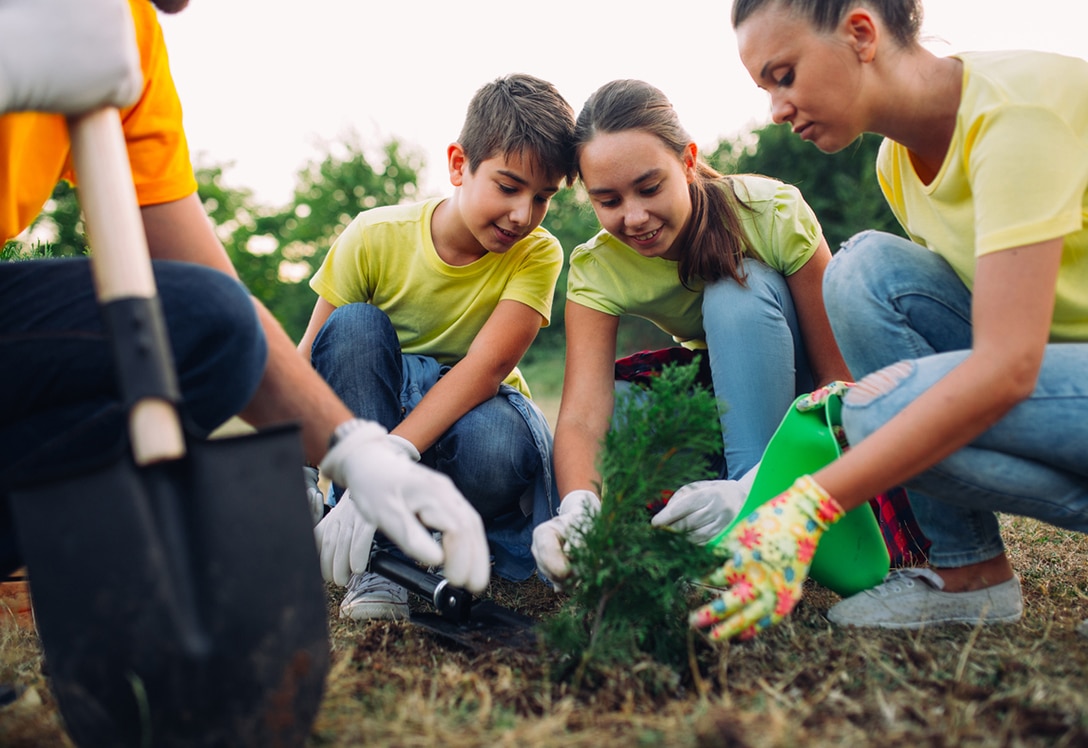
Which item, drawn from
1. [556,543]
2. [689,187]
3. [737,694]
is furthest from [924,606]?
[689,187]

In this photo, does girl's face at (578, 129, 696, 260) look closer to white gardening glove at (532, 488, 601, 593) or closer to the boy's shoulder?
the boy's shoulder

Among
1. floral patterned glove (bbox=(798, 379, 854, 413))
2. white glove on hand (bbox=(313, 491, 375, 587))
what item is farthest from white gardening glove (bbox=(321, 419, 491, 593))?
floral patterned glove (bbox=(798, 379, 854, 413))

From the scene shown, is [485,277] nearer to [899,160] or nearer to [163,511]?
[899,160]

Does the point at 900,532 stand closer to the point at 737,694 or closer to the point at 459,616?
the point at 737,694

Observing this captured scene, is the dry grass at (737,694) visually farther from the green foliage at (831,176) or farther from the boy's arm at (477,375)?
the green foliage at (831,176)

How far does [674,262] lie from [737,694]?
55.3 inches

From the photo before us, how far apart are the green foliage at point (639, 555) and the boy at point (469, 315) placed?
68cm

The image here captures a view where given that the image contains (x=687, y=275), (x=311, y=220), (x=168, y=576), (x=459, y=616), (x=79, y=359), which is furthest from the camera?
(x=311, y=220)

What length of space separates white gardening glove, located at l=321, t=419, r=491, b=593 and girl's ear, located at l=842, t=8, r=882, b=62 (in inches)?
48.5

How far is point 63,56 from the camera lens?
Result: 1.23 m

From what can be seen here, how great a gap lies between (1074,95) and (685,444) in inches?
41.0

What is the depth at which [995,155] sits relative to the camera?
5.03ft

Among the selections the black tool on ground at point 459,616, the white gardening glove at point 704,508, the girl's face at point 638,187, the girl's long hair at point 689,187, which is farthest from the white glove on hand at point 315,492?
the girl's long hair at point 689,187

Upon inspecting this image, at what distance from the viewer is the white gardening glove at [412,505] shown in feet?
4.57
